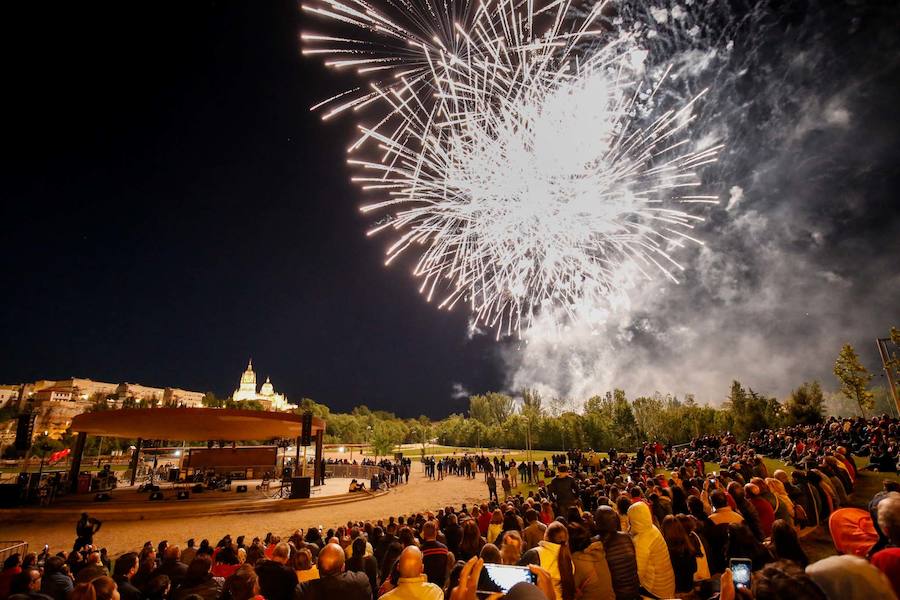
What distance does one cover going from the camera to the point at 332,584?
397 centimetres

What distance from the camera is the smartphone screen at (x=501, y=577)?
3361 millimetres

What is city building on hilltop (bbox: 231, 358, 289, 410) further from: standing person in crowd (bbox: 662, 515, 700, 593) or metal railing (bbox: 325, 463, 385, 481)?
standing person in crowd (bbox: 662, 515, 700, 593)

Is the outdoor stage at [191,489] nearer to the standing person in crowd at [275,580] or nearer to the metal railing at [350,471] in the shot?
the metal railing at [350,471]

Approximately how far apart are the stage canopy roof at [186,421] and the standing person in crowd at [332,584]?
1938 cm

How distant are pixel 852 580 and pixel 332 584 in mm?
3989

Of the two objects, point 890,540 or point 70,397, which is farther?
point 70,397

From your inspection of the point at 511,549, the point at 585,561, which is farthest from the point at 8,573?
the point at 585,561

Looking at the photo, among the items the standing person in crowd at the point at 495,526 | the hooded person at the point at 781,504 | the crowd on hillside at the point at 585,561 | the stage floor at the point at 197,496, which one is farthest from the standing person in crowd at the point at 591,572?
the stage floor at the point at 197,496

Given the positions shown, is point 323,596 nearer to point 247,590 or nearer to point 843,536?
point 247,590

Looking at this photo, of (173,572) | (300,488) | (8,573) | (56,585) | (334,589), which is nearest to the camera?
(334,589)

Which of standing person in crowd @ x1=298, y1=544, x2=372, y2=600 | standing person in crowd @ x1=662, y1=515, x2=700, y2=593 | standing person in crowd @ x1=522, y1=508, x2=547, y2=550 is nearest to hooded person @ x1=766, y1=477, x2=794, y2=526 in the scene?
standing person in crowd @ x1=662, y1=515, x2=700, y2=593

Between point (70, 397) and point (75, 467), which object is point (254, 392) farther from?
point (75, 467)

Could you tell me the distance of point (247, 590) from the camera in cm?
369

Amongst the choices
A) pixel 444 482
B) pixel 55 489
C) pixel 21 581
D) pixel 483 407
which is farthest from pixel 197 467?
pixel 483 407
